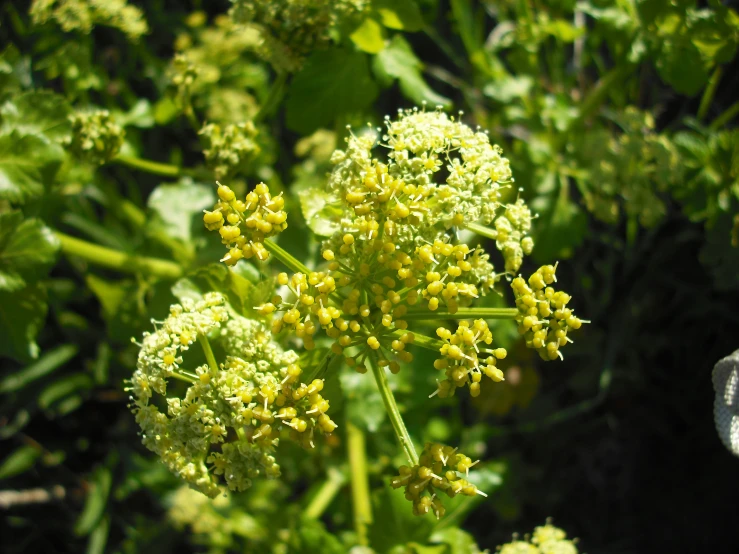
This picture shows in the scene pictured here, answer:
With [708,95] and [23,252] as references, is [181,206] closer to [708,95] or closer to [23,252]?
[23,252]

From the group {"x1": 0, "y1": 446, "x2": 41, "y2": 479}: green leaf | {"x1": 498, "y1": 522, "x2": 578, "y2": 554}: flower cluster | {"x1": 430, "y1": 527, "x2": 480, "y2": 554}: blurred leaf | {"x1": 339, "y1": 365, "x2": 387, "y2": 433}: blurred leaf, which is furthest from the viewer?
{"x1": 0, "y1": 446, "x2": 41, "y2": 479}: green leaf

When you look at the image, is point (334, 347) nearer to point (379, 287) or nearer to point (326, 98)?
point (379, 287)

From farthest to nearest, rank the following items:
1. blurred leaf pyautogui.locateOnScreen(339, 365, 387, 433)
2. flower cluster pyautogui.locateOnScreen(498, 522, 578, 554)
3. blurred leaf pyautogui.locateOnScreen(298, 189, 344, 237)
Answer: blurred leaf pyautogui.locateOnScreen(339, 365, 387, 433)
flower cluster pyautogui.locateOnScreen(498, 522, 578, 554)
blurred leaf pyautogui.locateOnScreen(298, 189, 344, 237)

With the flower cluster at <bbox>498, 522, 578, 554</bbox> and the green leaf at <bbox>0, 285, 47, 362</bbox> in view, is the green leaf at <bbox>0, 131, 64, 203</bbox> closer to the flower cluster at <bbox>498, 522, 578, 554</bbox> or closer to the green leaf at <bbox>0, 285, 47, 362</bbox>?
the green leaf at <bbox>0, 285, 47, 362</bbox>

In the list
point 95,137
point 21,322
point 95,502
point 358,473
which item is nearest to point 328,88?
point 95,137

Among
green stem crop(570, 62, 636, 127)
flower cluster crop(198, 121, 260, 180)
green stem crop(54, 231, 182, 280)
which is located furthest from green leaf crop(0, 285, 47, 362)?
green stem crop(570, 62, 636, 127)

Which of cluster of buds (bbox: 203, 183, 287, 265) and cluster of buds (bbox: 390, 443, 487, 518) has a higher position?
cluster of buds (bbox: 203, 183, 287, 265)

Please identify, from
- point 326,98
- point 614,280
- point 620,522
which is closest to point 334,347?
point 326,98
